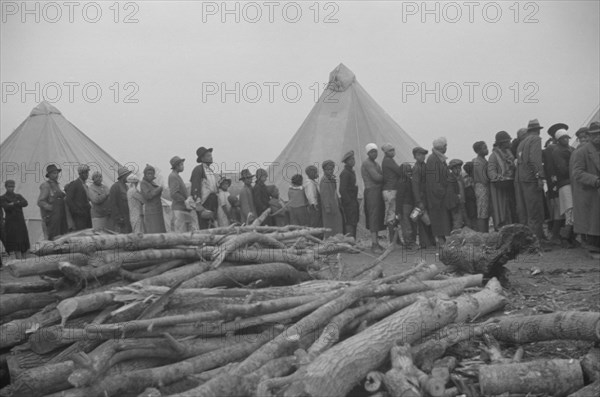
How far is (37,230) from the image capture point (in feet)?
50.9

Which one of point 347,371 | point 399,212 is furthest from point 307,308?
point 399,212

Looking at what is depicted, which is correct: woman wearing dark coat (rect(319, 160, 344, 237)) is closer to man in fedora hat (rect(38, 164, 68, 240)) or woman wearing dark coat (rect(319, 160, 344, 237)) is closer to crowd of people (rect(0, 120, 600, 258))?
crowd of people (rect(0, 120, 600, 258))

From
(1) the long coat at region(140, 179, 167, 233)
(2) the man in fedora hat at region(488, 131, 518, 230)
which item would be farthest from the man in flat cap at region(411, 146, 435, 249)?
(1) the long coat at region(140, 179, 167, 233)

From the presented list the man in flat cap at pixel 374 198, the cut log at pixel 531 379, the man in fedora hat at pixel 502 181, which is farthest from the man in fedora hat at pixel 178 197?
the cut log at pixel 531 379

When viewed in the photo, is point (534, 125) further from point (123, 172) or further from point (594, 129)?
point (123, 172)

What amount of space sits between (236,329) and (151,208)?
6793 mm

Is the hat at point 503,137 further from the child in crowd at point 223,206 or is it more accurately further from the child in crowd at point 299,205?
the child in crowd at point 223,206

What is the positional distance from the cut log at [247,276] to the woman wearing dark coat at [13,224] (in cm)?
787

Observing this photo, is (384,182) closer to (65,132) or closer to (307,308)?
(307,308)

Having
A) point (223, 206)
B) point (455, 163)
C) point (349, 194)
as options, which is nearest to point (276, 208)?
point (223, 206)

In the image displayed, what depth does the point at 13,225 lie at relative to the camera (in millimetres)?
11742

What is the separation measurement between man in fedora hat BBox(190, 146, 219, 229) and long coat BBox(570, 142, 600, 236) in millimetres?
5142

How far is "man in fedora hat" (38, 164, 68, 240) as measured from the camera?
1166 centimetres

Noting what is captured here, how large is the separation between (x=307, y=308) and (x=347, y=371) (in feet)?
2.52
